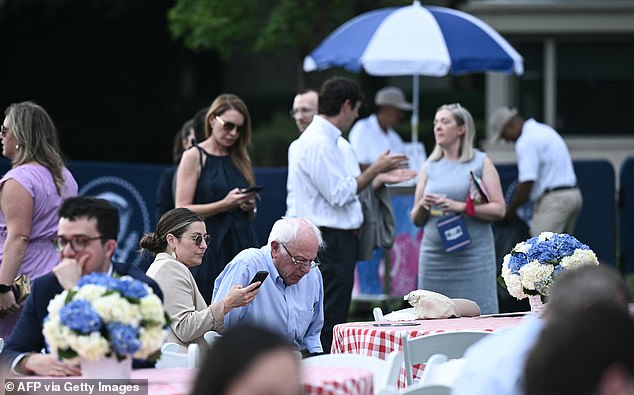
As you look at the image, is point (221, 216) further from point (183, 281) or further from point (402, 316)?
point (183, 281)

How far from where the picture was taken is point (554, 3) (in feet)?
66.2

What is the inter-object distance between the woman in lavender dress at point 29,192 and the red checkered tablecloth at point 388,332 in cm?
165

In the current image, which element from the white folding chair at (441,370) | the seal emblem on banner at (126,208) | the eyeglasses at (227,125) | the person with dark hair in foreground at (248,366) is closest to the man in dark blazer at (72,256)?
the white folding chair at (441,370)

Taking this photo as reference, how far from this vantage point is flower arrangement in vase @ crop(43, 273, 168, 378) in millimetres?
4035

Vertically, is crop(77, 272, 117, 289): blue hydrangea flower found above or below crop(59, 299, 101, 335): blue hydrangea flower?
above

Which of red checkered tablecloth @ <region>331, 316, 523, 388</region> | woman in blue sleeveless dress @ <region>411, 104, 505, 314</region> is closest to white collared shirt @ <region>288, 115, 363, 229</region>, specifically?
woman in blue sleeveless dress @ <region>411, 104, 505, 314</region>

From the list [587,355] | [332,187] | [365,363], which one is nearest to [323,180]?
[332,187]

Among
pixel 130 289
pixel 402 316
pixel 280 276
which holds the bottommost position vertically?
pixel 402 316

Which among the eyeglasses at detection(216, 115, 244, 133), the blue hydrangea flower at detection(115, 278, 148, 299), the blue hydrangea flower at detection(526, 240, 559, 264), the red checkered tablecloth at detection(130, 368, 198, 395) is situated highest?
the eyeglasses at detection(216, 115, 244, 133)

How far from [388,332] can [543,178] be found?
5850 millimetres

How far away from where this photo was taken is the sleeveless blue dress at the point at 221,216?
796 cm

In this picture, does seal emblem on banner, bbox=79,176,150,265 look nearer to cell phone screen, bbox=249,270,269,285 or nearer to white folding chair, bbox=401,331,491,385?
cell phone screen, bbox=249,270,269,285

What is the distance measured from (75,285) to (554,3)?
664 inches

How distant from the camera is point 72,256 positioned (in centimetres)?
447
